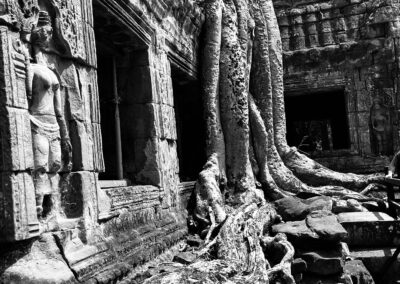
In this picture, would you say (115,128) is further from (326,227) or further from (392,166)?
(392,166)

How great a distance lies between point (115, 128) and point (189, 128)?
2180 mm

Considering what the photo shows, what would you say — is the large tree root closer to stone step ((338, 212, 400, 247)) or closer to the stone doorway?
stone step ((338, 212, 400, 247))

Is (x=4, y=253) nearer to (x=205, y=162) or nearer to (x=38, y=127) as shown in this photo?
(x=38, y=127)

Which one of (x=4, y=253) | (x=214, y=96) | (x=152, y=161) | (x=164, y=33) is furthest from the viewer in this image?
(x=214, y=96)

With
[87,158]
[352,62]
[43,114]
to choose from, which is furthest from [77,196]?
[352,62]

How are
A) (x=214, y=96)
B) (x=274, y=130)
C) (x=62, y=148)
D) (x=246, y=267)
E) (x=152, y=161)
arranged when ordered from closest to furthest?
1. (x=62, y=148)
2. (x=246, y=267)
3. (x=152, y=161)
4. (x=214, y=96)
5. (x=274, y=130)

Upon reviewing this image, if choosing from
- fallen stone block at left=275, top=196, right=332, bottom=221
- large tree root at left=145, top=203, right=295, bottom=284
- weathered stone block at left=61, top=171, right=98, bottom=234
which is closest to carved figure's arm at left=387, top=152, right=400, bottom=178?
fallen stone block at left=275, top=196, right=332, bottom=221

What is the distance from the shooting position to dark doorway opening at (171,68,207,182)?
655 cm

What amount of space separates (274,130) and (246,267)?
4.31 metres

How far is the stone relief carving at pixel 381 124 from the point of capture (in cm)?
957

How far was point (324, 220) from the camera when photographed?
5238 mm

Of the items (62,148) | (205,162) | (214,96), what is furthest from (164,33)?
(62,148)

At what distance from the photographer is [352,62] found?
32.2ft

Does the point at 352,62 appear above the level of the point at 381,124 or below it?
above
